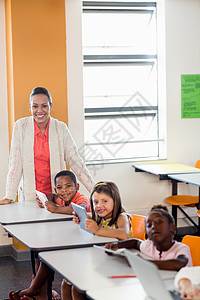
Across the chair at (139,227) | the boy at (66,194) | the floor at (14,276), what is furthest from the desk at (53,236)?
the floor at (14,276)

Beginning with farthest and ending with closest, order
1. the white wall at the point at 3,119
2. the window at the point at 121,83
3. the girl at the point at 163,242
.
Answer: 1. the window at the point at 121,83
2. the white wall at the point at 3,119
3. the girl at the point at 163,242

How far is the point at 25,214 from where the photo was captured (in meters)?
3.84

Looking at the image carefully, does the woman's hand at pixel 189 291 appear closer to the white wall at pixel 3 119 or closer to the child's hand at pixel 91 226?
the child's hand at pixel 91 226

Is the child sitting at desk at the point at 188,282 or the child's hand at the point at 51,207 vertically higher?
the child's hand at the point at 51,207

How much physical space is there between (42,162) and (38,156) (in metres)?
0.06

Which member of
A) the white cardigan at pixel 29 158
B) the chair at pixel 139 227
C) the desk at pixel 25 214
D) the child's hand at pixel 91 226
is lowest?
the chair at pixel 139 227

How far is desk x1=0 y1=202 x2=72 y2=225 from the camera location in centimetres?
363

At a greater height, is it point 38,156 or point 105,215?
point 38,156

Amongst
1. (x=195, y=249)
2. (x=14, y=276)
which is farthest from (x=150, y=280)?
(x=14, y=276)

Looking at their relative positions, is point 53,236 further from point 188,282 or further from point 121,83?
point 121,83

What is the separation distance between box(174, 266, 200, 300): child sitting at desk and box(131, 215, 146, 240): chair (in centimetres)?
125

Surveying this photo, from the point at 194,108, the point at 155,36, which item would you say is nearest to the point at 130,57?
the point at 155,36

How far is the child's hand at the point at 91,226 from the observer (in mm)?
3195

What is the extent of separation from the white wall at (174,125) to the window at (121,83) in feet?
0.45
